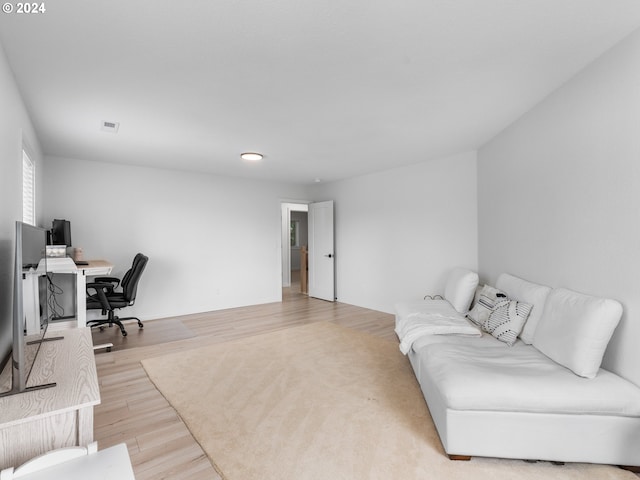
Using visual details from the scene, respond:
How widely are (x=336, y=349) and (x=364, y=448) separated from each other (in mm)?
1754

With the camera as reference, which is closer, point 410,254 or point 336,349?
point 336,349

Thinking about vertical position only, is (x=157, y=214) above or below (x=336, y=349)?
above

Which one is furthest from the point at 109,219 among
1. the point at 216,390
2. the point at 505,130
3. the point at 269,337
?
the point at 505,130

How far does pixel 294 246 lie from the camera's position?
11.4 meters

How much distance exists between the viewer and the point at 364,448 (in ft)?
6.53

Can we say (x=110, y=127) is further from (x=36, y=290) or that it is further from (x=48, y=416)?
(x=48, y=416)

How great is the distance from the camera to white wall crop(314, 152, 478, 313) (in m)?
4.44

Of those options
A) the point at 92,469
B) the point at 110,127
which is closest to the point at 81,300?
the point at 110,127

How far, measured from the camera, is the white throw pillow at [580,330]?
1.91 meters

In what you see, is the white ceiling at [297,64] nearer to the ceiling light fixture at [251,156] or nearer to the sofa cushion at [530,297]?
the ceiling light fixture at [251,156]

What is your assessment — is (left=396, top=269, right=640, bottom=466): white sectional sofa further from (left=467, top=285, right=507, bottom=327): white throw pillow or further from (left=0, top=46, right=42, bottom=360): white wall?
(left=0, top=46, right=42, bottom=360): white wall

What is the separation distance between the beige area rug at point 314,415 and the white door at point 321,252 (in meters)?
2.77

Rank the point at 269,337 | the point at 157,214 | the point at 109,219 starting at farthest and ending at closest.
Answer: the point at 157,214 → the point at 109,219 → the point at 269,337

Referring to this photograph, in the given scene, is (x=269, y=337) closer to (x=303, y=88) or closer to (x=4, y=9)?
(x=303, y=88)
